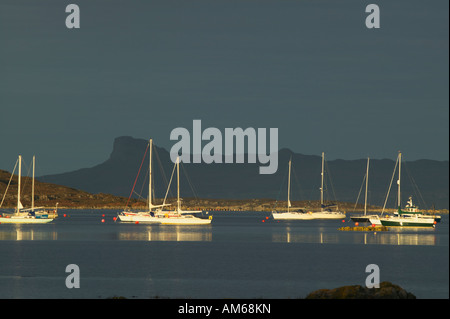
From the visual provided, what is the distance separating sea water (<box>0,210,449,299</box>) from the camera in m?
55.4

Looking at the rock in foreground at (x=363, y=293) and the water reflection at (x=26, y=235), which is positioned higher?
the rock in foreground at (x=363, y=293)

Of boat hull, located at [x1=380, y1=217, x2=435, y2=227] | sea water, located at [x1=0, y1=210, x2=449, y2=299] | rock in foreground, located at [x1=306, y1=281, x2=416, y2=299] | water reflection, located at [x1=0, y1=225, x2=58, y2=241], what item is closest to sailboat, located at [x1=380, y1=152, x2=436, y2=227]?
boat hull, located at [x1=380, y1=217, x2=435, y2=227]

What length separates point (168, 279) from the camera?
63938 millimetres

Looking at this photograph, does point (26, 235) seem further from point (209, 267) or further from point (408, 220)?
point (408, 220)

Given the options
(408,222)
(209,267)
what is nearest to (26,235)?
(209,267)

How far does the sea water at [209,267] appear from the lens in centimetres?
5538

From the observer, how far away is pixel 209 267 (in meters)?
75.6

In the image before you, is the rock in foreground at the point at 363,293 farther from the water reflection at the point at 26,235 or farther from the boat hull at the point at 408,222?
the boat hull at the point at 408,222

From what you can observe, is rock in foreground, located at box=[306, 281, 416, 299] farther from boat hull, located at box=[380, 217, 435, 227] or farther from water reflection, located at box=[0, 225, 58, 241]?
boat hull, located at box=[380, 217, 435, 227]

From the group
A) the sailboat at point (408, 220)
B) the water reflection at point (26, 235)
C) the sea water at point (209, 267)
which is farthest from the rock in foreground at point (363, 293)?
the sailboat at point (408, 220)

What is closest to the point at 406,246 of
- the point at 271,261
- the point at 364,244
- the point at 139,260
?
the point at 364,244

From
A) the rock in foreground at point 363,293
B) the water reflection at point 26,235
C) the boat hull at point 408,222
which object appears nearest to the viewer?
the rock in foreground at point 363,293
